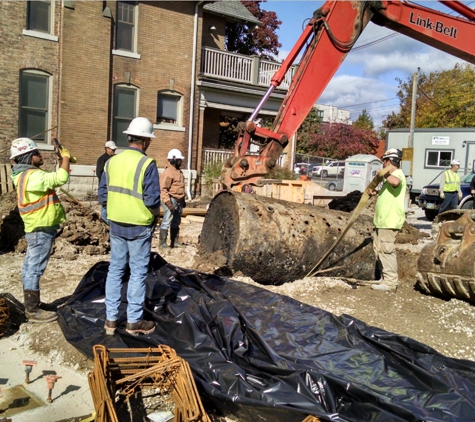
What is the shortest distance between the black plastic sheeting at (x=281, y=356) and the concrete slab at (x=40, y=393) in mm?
279

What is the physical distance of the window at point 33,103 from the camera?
15961 mm

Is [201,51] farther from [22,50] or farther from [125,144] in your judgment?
[22,50]

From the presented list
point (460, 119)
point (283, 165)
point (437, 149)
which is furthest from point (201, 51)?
point (460, 119)

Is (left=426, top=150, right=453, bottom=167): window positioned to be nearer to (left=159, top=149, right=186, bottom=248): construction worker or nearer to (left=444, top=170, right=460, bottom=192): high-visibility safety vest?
(left=444, top=170, right=460, bottom=192): high-visibility safety vest

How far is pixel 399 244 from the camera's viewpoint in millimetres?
11117

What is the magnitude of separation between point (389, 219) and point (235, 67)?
15.4 meters

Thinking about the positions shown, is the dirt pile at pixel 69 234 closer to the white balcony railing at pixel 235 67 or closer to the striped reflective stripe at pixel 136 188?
the striped reflective stripe at pixel 136 188

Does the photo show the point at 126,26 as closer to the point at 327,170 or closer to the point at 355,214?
the point at 355,214

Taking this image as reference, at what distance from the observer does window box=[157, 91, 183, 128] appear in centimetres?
1909

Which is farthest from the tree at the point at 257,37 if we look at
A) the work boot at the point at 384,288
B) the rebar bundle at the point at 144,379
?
the rebar bundle at the point at 144,379

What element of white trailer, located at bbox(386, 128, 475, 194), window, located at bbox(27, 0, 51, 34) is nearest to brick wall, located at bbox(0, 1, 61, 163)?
window, located at bbox(27, 0, 51, 34)

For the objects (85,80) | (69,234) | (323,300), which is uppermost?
(85,80)

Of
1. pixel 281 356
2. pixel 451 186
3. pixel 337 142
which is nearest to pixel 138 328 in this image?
pixel 281 356

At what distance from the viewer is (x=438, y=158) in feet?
68.6
